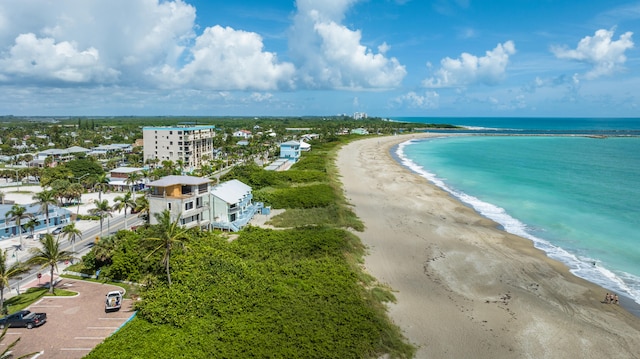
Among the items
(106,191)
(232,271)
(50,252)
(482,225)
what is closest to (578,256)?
(482,225)

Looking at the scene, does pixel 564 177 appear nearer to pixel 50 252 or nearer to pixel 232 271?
pixel 232 271

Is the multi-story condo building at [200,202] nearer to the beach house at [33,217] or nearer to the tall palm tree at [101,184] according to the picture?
the beach house at [33,217]

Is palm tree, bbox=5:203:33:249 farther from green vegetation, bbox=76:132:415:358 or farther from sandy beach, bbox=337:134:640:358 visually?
sandy beach, bbox=337:134:640:358

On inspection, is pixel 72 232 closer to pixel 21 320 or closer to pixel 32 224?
pixel 32 224

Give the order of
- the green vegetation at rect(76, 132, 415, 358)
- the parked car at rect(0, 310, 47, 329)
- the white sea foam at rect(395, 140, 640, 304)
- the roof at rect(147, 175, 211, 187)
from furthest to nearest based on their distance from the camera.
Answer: the roof at rect(147, 175, 211, 187) → the white sea foam at rect(395, 140, 640, 304) → the parked car at rect(0, 310, 47, 329) → the green vegetation at rect(76, 132, 415, 358)

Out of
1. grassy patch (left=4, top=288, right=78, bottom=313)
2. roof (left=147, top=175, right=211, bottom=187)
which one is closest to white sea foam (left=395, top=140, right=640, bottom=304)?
roof (left=147, top=175, right=211, bottom=187)

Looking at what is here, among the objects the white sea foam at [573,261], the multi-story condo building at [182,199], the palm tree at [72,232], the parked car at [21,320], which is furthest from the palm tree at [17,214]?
the white sea foam at [573,261]

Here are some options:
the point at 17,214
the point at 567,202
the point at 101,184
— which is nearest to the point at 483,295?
the point at 567,202
